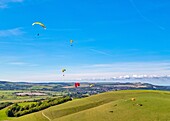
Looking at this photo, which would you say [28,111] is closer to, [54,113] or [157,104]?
[54,113]

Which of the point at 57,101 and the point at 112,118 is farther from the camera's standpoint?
the point at 57,101

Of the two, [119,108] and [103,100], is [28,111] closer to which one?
[103,100]

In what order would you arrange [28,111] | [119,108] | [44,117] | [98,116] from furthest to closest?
[28,111] → [44,117] → [119,108] → [98,116]

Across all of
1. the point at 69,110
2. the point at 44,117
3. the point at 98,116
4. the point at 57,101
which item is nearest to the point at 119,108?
the point at 98,116

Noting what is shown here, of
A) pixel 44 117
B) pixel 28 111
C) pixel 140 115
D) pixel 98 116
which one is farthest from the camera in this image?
pixel 28 111

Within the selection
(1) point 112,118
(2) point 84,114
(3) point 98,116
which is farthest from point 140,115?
(2) point 84,114

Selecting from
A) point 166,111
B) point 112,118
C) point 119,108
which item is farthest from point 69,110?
point 166,111

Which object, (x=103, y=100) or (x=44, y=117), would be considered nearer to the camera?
(x=44, y=117)

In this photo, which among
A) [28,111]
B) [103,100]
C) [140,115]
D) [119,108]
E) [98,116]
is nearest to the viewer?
[140,115]

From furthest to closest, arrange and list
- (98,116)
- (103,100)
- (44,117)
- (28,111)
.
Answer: (28,111) → (103,100) → (44,117) → (98,116)
